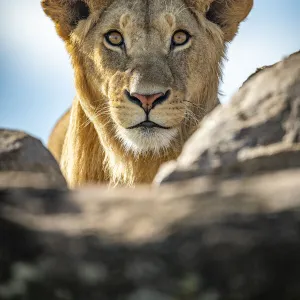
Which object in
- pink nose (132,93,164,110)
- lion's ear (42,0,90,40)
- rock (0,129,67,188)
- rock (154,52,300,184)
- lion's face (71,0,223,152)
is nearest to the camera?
rock (154,52,300,184)

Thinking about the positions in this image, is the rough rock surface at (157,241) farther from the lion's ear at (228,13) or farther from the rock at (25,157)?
the lion's ear at (228,13)

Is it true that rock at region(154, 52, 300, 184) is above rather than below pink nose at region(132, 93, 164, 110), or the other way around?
above

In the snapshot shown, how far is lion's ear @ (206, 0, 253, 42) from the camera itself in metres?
5.97

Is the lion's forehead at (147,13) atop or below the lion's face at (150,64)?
atop

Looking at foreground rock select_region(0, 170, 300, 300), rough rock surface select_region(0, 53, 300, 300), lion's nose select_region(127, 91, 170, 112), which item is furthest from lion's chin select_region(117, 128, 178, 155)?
foreground rock select_region(0, 170, 300, 300)

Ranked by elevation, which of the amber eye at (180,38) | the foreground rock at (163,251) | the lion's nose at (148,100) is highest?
the amber eye at (180,38)

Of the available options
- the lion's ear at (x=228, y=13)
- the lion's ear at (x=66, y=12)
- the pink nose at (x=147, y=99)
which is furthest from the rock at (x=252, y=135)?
the lion's ear at (x=66, y=12)

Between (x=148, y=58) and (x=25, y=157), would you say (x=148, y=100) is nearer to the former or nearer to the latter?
(x=148, y=58)

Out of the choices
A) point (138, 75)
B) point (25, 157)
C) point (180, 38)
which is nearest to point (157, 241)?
point (25, 157)

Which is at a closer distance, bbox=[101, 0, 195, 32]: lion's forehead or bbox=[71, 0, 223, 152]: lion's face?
bbox=[71, 0, 223, 152]: lion's face

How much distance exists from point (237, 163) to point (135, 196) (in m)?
0.42

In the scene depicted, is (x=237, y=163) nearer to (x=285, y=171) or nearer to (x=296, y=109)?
(x=285, y=171)

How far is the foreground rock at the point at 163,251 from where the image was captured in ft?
5.81

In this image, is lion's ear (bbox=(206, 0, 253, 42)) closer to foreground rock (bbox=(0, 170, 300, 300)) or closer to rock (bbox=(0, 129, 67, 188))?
rock (bbox=(0, 129, 67, 188))
